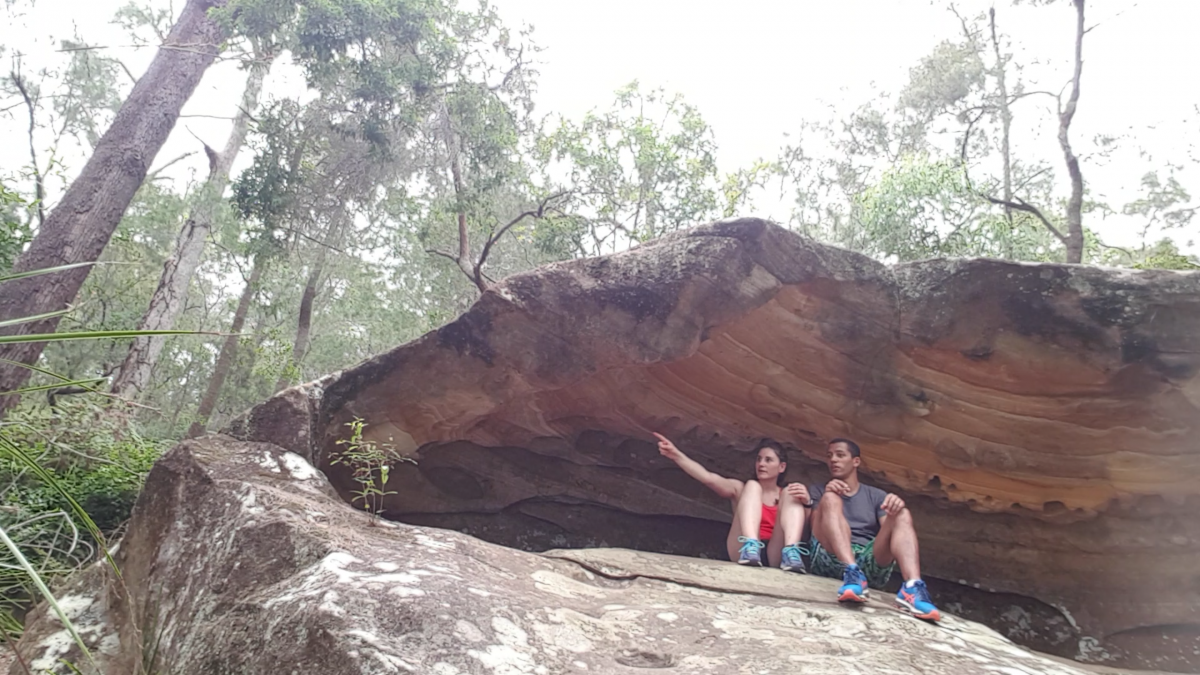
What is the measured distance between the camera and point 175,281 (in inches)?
425

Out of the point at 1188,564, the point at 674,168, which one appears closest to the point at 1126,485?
the point at 1188,564

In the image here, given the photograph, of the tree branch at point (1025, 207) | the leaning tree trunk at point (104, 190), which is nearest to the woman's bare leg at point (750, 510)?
the leaning tree trunk at point (104, 190)

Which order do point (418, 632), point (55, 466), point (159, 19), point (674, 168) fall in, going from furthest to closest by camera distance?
point (159, 19) < point (674, 168) < point (55, 466) < point (418, 632)

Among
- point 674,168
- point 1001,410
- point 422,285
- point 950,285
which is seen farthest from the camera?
point 422,285

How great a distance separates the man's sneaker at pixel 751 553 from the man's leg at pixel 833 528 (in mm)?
350

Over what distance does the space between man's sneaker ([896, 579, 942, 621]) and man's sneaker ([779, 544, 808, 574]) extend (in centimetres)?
63

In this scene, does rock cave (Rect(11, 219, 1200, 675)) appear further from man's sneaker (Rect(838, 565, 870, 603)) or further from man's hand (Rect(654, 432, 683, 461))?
man's hand (Rect(654, 432, 683, 461))

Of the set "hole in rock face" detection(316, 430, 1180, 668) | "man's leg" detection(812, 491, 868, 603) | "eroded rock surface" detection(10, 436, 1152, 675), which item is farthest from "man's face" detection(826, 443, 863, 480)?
"hole in rock face" detection(316, 430, 1180, 668)

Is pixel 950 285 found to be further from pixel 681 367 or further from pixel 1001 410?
pixel 681 367

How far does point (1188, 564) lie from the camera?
4973mm

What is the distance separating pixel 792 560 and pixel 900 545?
0.56 metres

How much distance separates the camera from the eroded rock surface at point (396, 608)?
7.38ft

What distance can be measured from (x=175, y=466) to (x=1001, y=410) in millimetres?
4944

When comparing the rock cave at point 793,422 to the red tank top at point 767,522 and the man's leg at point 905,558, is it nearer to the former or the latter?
the man's leg at point 905,558
